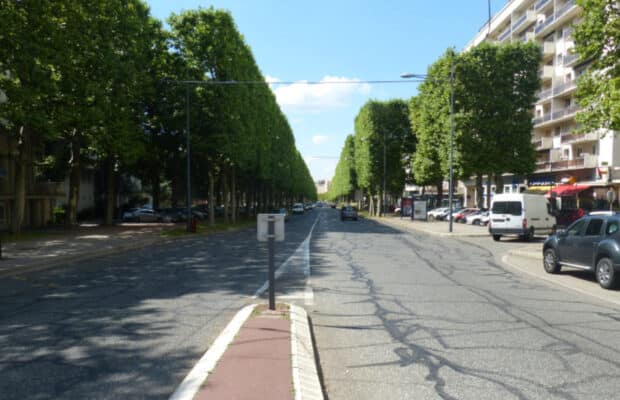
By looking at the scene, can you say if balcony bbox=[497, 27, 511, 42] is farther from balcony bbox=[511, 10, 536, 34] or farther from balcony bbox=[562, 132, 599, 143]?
balcony bbox=[562, 132, 599, 143]

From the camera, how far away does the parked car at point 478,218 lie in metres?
41.4

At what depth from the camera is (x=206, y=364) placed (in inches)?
184

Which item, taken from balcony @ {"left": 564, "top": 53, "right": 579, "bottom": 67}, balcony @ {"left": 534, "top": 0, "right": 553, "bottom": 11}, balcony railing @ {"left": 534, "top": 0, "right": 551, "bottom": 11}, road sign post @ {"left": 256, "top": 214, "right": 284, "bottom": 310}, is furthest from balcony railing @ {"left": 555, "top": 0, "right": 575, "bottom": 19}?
road sign post @ {"left": 256, "top": 214, "right": 284, "bottom": 310}

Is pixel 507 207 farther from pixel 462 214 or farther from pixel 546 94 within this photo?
pixel 546 94

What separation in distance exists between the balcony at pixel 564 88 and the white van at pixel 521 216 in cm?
2760

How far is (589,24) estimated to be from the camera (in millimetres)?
14898

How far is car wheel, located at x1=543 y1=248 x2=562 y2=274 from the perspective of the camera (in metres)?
12.3

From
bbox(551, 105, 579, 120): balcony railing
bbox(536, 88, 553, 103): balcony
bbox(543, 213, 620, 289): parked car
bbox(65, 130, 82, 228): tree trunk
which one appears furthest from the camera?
bbox(536, 88, 553, 103): balcony

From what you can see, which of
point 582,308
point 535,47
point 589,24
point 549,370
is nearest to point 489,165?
point 535,47

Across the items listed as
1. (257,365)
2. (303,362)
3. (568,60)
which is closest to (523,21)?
(568,60)

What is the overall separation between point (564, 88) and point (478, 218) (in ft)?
56.5

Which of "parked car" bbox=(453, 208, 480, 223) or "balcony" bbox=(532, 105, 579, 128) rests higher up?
"balcony" bbox=(532, 105, 579, 128)

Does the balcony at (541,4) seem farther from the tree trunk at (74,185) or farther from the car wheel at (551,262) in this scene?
the car wheel at (551,262)

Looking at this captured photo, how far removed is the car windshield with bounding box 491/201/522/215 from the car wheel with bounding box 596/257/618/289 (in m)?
12.9
